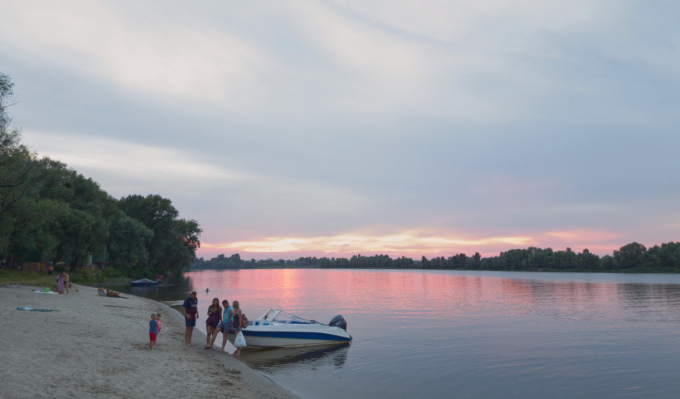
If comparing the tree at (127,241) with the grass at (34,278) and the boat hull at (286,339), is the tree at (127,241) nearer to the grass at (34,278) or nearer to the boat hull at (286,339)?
the grass at (34,278)

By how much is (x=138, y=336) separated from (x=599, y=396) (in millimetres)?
17745

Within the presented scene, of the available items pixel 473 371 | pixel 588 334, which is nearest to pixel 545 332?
pixel 588 334

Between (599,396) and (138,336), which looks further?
(138,336)

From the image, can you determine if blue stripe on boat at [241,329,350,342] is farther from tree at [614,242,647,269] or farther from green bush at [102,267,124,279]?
tree at [614,242,647,269]

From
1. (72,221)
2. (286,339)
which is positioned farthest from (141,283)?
(286,339)

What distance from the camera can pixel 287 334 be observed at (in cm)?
2162

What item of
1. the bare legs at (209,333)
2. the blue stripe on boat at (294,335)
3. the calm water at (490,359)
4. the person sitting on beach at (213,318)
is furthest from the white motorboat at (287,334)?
the person sitting on beach at (213,318)

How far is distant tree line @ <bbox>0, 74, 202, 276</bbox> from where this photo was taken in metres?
26.9

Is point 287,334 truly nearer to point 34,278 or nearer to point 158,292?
point 34,278

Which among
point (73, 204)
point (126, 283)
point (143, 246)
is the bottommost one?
point (126, 283)

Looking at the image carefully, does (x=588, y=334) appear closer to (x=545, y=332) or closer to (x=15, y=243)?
(x=545, y=332)

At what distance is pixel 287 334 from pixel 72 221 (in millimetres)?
38400

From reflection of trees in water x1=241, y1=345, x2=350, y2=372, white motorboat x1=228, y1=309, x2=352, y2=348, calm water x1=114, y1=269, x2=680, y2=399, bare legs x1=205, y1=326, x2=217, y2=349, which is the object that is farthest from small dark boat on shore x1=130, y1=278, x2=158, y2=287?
bare legs x1=205, y1=326, x2=217, y2=349

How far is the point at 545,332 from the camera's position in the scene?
1112 inches
